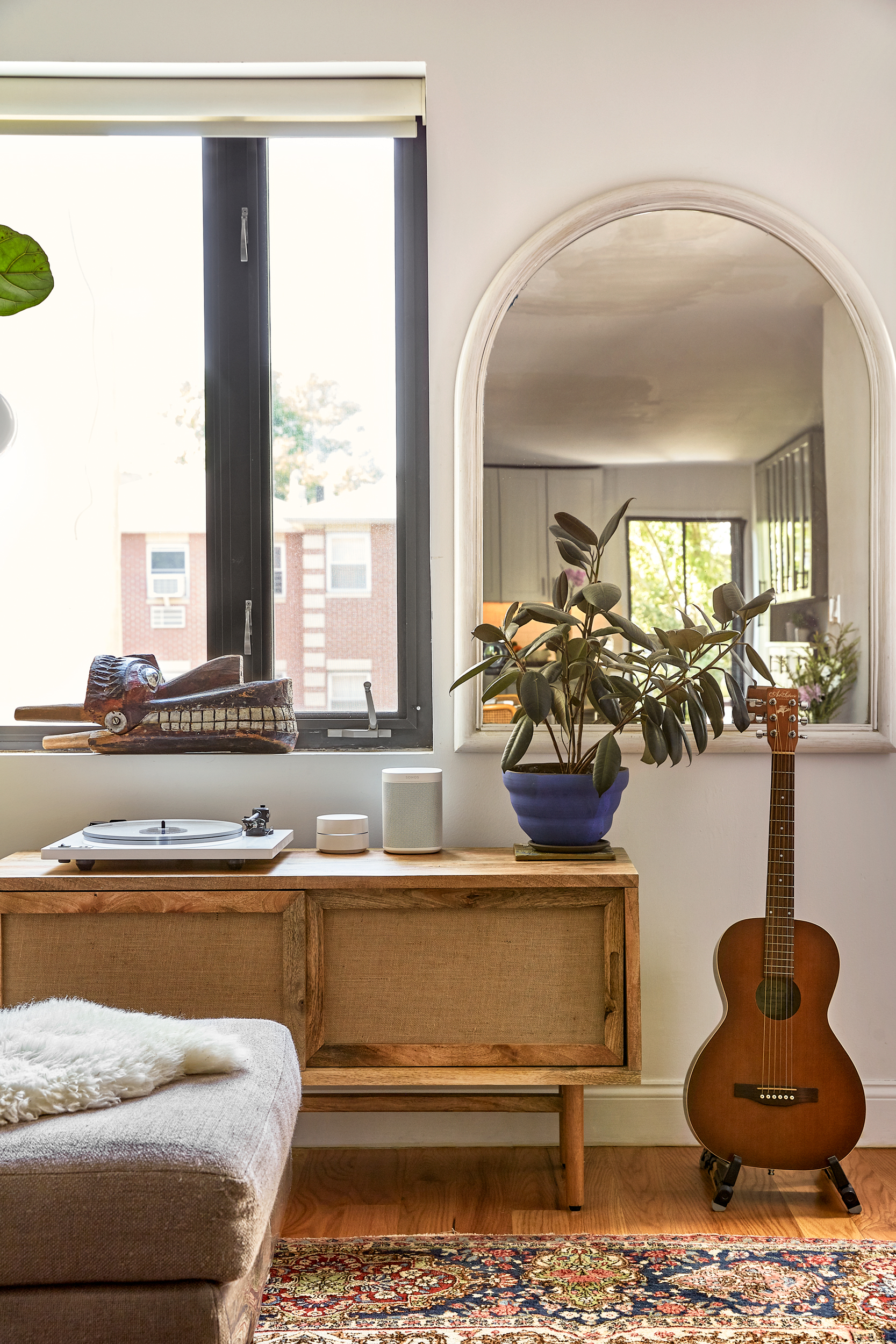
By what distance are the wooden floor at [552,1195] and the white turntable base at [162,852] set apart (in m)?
0.71

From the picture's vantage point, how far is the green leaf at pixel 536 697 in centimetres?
203

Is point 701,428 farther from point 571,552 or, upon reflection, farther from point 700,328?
point 571,552

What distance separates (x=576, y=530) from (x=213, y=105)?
1344 millimetres

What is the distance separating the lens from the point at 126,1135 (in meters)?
1.23

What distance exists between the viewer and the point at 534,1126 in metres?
2.37

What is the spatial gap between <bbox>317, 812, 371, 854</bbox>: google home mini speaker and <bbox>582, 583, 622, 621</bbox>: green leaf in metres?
0.69

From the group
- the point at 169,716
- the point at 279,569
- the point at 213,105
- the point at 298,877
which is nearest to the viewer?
the point at 298,877

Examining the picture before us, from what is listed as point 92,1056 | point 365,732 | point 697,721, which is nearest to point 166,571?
point 365,732

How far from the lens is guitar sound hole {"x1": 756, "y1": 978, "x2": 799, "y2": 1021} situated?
2088 mm

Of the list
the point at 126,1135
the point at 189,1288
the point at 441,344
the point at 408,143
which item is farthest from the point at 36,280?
the point at 408,143

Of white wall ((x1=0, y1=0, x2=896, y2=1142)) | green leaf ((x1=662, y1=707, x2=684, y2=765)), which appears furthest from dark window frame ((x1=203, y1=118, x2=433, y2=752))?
green leaf ((x1=662, y1=707, x2=684, y2=765))

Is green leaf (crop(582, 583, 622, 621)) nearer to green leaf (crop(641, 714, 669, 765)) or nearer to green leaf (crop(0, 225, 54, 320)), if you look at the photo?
green leaf (crop(641, 714, 669, 765))

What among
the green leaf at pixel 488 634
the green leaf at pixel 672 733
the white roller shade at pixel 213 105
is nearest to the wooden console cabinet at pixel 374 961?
the green leaf at pixel 672 733

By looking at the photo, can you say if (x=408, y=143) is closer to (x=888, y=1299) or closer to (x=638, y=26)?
(x=638, y=26)
